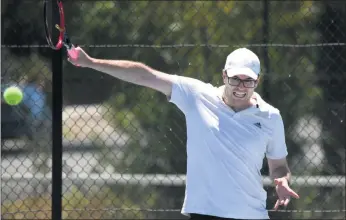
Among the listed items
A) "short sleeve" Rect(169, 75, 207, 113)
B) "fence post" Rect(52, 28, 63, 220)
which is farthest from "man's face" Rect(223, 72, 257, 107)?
"fence post" Rect(52, 28, 63, 220)

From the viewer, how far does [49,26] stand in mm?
4820

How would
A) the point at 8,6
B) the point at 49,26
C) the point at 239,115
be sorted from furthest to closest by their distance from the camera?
the point at 8,6 → the point at 49,26 → the point at 239,115

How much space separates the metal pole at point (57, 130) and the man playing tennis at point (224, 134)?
1.08 meters

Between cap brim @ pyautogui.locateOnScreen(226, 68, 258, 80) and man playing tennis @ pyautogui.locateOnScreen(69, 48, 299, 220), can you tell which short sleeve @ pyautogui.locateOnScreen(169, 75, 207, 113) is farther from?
cap brim @ pyautogui.locateOnScreen(226, 68, 258, 80)

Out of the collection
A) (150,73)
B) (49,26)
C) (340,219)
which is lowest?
(340,219)

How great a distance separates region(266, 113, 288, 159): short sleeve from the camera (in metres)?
4.33

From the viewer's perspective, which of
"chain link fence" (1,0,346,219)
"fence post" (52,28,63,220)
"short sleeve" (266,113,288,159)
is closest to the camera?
"short sleeve" (266,113,288,159)

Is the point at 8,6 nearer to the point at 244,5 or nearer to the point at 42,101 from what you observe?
the point at 42,101

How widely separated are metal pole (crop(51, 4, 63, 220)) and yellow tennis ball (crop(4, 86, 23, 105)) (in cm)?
A: 85

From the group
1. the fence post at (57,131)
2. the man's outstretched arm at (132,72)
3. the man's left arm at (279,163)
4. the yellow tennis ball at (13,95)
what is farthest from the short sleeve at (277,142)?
the yellow tennis ball at (13,95)

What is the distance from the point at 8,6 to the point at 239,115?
2.54 metres

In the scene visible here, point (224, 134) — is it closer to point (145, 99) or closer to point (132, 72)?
point (132, 72)

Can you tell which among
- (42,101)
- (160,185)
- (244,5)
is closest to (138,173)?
(160,185)

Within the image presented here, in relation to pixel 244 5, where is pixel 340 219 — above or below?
below
